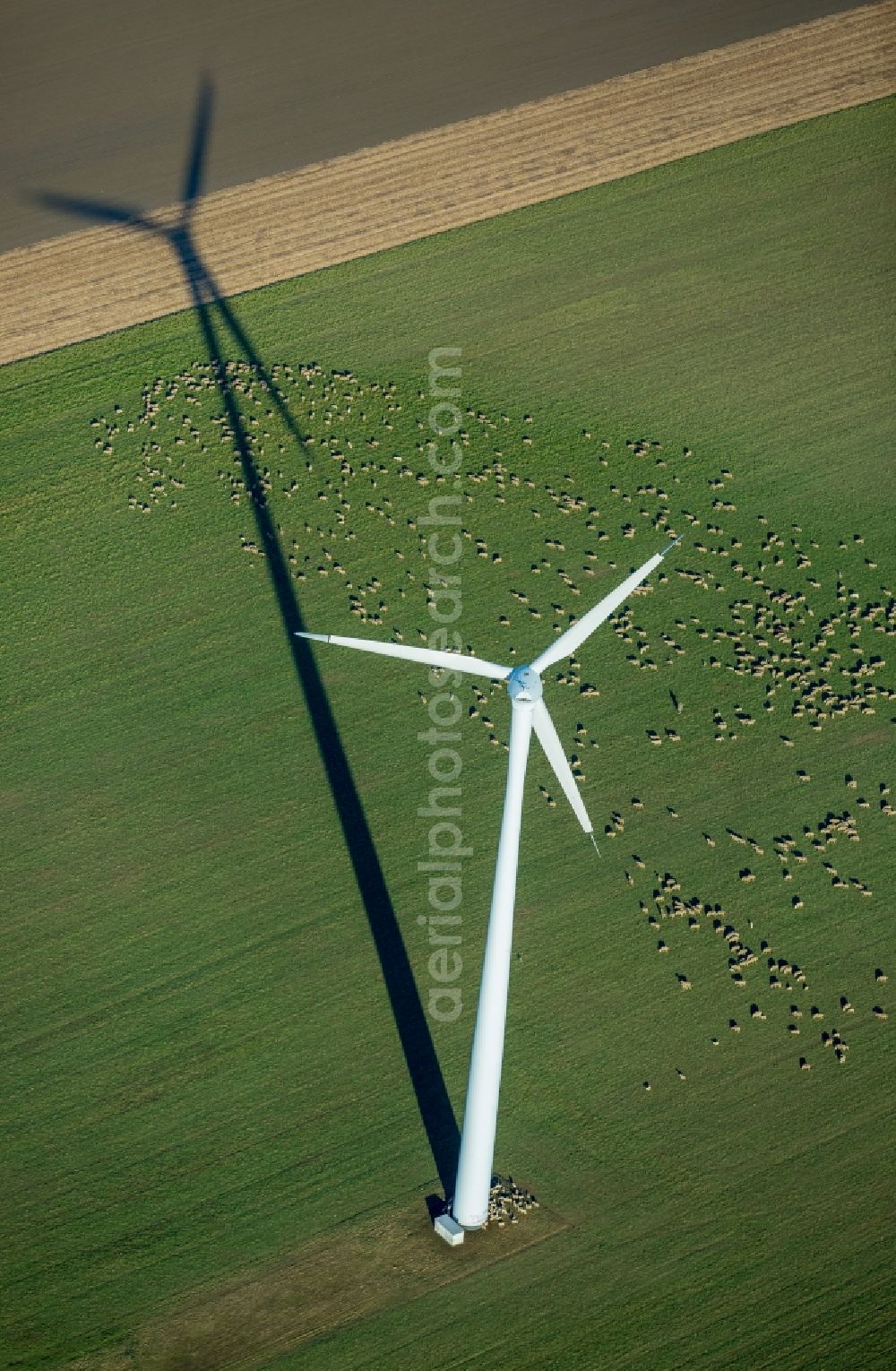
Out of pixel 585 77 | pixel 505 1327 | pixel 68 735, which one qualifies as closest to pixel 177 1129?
pixel 505 1327

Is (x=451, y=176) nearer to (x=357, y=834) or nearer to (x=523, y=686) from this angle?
(x=357, y=834)

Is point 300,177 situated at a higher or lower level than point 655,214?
higher

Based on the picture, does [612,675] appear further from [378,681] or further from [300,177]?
[300,177]

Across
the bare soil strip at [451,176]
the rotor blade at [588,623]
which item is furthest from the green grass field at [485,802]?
the rotor blade at [588,623]

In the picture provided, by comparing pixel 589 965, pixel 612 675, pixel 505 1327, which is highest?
pixel 612 675

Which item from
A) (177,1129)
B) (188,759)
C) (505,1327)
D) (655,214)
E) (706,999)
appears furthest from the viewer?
(655,214)

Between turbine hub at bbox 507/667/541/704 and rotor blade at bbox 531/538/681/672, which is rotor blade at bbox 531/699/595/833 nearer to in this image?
rotor blade at bbox 531/538/681/672

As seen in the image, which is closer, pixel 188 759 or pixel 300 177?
pixel 188 759

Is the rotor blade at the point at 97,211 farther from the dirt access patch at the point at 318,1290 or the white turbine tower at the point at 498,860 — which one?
the dirt access patch at the point at 318,1290
